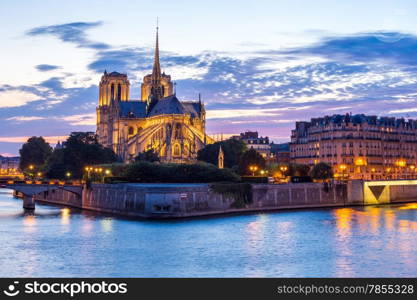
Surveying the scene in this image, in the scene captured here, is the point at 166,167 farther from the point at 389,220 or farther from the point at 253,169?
the point at 389,220

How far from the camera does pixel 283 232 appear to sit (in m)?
44.3

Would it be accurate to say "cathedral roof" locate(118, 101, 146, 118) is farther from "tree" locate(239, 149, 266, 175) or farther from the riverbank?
"tree" locate(239, 149, 266, 175)

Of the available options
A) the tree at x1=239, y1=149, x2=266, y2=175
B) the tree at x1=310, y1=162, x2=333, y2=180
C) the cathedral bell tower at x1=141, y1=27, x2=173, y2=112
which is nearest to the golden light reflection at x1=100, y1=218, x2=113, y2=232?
the tree at x1=239, y1=149, x2=266, y2=175

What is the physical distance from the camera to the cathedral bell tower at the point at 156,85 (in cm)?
13200

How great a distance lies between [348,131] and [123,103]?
166 feet

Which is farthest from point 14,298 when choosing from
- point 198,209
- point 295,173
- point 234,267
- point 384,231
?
point 295,173

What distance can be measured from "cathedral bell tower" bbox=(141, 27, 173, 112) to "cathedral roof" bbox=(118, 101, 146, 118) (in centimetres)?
147

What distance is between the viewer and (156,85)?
134500 mm

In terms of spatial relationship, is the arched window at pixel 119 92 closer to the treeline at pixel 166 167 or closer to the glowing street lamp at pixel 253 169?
the treeline at pixel 166 167

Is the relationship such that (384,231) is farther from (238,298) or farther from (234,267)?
(238,298)

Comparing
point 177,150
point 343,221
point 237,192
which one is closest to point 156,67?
point 177,150

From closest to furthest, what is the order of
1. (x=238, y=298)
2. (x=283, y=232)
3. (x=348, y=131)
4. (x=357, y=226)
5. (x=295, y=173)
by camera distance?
(x=238, y=298)
(x=283, y=232)
(x=357, y=226)
(x=295, y=173)
(x=348, y=131)

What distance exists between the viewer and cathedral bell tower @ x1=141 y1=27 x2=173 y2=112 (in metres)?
132

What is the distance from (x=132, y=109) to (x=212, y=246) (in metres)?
95.1
